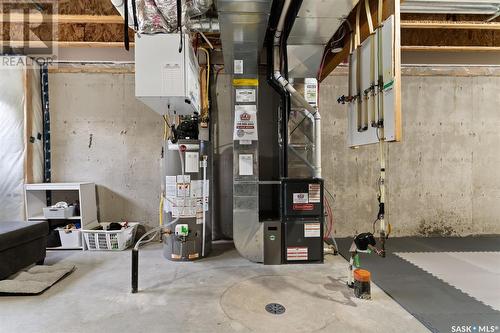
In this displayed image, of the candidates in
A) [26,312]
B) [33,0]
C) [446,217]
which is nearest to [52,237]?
[26,312]

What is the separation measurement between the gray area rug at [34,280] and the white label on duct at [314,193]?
262 cm

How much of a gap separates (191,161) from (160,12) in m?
1.49

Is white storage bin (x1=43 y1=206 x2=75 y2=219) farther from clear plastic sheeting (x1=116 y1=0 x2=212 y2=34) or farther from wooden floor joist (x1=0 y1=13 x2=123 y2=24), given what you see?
clear plastic sheeting (x1=116 y1=0 x2=212 y2=34)

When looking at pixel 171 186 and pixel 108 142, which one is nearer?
pixel 171 186

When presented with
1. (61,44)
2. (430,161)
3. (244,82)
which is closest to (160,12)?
(244,82)

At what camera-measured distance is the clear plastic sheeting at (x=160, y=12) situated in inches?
82.7

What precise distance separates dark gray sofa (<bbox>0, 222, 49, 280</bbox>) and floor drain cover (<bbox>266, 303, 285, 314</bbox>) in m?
2.37

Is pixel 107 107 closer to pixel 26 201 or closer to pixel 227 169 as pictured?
pixel 26 201

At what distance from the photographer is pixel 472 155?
4000 mm

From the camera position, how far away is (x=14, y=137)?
11.5ft

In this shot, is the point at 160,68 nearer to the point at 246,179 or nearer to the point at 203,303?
the point at 246,179

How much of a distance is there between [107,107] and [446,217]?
210 inches

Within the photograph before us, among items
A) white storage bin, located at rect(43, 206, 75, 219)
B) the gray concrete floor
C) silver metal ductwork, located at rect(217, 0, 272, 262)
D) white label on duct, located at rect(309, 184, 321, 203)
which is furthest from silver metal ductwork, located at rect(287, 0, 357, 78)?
white storage bin, located at rect(43, 206, 75, 219)

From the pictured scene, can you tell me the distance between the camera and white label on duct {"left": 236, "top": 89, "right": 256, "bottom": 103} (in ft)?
9.71
